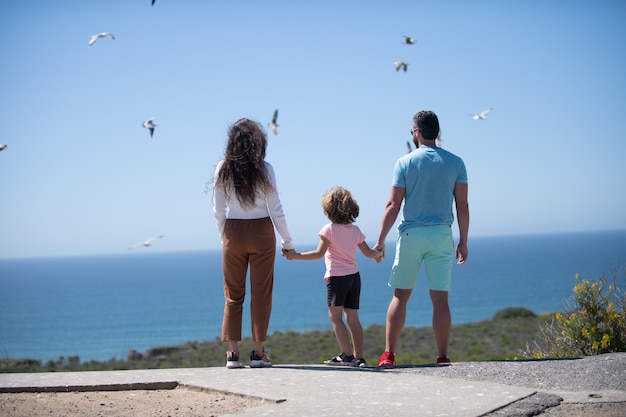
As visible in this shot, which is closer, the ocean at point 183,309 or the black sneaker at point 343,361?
the black sneaker at point 343,361

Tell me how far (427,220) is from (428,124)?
2.89 feet

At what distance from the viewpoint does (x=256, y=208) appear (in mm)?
6566

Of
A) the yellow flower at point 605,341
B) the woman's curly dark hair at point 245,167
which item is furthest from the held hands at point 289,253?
the yellow flower at point 605,341

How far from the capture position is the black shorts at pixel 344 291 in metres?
6.71

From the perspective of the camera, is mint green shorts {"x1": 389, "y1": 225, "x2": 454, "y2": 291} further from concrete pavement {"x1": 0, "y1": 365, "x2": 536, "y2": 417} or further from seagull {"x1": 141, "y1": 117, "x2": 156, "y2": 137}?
seagull {"x1": 141, "y1": 117, "x2": 156, "y2": 137}

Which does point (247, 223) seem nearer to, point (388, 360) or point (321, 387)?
point (321, 387)

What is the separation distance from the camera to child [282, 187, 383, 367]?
265 inches

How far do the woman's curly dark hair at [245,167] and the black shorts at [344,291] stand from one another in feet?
3.39

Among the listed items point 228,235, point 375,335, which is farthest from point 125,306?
point 228,235

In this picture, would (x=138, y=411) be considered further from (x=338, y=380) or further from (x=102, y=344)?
(x=102, y=344)

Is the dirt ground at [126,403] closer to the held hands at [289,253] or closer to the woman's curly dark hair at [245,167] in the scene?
the held hands at [289,253]

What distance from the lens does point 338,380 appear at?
5.86 meters

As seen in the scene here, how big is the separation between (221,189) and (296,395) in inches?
81.1

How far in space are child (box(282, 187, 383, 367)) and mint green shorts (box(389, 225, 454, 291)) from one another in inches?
11.2
